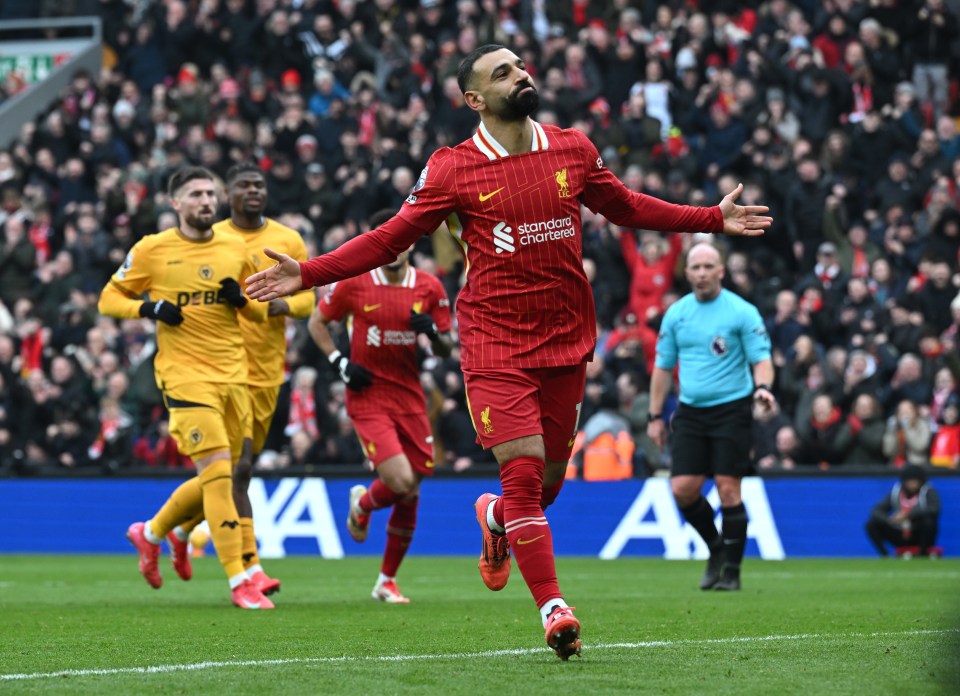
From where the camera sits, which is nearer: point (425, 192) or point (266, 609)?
point (425, 192)

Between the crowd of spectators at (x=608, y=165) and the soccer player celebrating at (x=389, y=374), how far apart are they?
23.9 ft

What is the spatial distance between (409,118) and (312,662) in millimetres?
17495

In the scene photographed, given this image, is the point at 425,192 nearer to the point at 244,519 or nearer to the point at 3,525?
the point at 244,519

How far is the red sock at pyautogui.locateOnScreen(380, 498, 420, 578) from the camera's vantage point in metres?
11.5

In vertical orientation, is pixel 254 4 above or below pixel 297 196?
above

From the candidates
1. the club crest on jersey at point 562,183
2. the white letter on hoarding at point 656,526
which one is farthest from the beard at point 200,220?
the white letter on hoarding at point 656,526

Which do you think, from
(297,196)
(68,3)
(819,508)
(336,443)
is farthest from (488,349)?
(68,3)

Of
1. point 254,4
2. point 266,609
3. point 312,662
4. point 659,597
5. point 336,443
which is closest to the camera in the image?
point 312,662

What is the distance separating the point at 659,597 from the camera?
455 inches

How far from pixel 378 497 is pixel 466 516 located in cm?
745

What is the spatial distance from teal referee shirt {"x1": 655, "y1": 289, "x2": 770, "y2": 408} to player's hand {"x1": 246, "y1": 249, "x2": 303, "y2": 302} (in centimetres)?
586

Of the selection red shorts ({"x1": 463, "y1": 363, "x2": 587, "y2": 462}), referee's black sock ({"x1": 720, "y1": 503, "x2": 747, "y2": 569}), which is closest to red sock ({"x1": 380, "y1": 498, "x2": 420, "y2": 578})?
referee's black sock ({"x1": 720, "y1": 503, "x2": 747, "y2": 569})

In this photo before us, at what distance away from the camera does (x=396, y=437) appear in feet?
38.1

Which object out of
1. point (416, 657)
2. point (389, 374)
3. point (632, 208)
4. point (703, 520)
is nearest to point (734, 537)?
point (703, 520)
